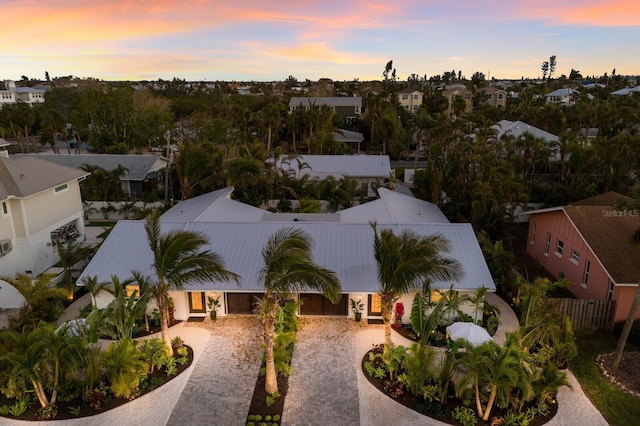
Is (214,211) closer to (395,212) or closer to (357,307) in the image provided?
(395,212)

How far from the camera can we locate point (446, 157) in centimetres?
3494

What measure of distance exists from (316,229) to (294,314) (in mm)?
4819

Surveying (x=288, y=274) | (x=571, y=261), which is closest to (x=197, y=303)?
(x=288, y=274)

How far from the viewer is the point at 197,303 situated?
19.9 meters

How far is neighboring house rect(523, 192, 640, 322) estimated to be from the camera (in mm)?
18750

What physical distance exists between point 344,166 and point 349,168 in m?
0.58

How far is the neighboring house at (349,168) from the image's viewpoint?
4362cm

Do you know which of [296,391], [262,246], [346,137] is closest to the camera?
[296,391]

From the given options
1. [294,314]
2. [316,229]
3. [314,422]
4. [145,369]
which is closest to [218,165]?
[316,229]

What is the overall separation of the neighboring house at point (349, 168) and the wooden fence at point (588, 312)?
81.5ft

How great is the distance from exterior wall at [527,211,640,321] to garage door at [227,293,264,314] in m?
14.2

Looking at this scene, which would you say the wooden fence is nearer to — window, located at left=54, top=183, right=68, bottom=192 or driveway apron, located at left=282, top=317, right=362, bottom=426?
driveway apron, located at left=282, top=317, right=362, bottom=426

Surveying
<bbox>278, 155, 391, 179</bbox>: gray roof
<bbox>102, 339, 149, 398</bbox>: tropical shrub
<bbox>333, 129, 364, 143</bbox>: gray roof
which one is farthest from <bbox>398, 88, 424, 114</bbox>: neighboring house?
<bbox>102, 339, 149, 398</bbox>: tropical shrub

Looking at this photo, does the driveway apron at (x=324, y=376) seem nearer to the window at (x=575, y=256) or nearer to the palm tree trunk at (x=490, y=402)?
the palm tree trunk at (x=490, y=402)
